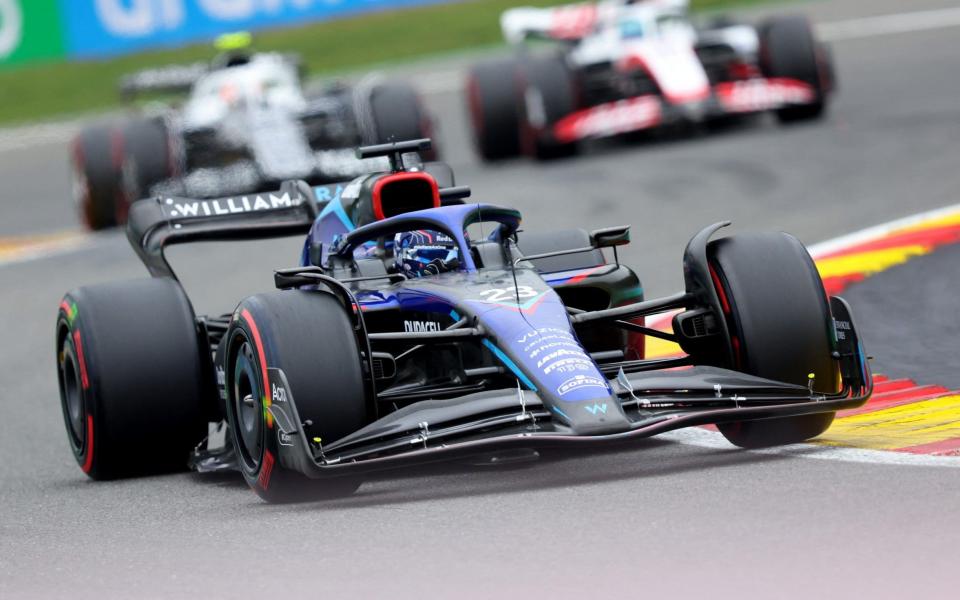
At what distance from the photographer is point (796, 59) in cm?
1719

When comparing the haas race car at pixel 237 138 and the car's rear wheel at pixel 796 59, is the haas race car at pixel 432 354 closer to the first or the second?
the haas race car at pixel 237 138

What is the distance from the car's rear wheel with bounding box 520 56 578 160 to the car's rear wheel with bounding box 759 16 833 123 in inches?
78.3

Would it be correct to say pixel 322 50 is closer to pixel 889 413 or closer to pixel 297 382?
pixel 889 413

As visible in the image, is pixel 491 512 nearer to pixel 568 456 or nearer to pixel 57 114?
pixel 568 456

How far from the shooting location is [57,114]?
25594 mm

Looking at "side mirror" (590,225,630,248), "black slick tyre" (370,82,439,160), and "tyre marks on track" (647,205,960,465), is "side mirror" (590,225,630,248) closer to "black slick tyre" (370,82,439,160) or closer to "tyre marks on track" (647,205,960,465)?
"tyre marks on track" (647,205,960,465)

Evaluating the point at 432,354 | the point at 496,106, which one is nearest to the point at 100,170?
the point at 496,106

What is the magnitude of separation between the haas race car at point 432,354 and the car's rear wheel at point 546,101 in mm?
9125

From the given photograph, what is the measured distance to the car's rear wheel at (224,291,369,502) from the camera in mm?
6230

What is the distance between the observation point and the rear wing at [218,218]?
861 cm

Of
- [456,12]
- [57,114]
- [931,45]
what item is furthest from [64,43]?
[931,45]

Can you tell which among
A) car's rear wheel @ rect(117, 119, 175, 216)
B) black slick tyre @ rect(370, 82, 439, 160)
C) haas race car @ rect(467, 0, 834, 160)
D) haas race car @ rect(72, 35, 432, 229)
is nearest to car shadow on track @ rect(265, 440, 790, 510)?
haas race car @ rect(72, 35, 432, 229)

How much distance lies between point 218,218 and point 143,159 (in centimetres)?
812

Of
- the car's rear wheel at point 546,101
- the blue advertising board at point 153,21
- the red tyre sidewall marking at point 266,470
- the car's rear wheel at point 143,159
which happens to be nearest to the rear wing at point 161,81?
the car's rear wheel at point 143,159
